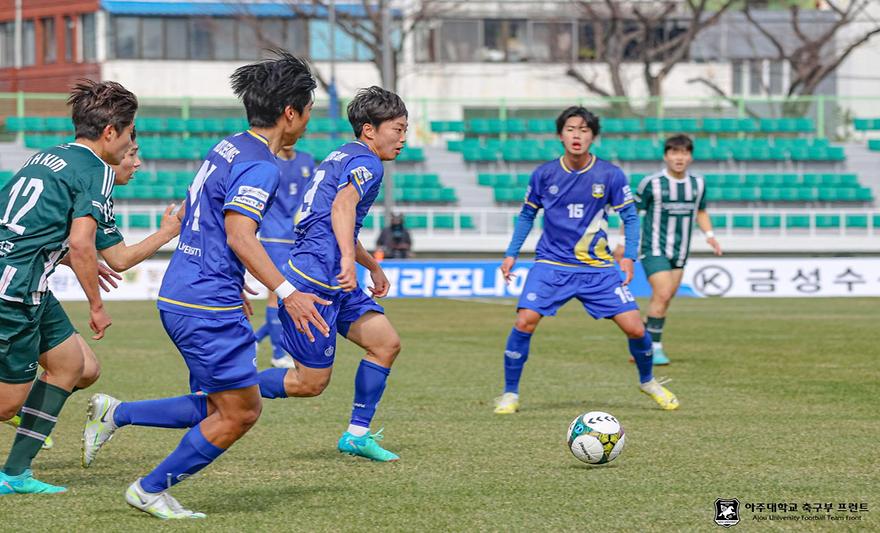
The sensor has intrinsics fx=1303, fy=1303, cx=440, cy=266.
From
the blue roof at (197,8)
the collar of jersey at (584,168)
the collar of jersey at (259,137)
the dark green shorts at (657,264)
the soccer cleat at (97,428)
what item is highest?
the blue roof at (197,8)

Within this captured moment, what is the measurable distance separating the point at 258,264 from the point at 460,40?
151ft

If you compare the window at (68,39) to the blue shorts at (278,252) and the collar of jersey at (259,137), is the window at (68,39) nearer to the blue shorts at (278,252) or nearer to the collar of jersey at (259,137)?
the blue shorts at (278,252)

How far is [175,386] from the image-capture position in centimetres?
1127

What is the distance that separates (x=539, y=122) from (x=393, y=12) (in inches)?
454

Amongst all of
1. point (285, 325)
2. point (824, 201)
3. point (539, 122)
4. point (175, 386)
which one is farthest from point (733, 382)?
point (539, 122)

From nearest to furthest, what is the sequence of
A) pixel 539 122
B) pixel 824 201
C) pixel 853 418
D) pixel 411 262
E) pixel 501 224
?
pixel 853 418 → pixel 411 262 → pixel 501 224 → pixel 824 201 → pixel 539 122

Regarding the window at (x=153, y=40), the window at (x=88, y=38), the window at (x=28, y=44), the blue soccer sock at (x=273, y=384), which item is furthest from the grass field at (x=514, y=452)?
the window at (x=28, y=44)

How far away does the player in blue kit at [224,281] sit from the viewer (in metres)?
5.53

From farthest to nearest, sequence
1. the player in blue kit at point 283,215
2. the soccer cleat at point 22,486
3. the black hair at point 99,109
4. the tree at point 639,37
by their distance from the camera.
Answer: the tree at point 639,37 → the player in blue kit at point 283,215 → the soccer cleat at point 22,486 → the black hair at point 99,109

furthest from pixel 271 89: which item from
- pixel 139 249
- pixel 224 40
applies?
pixel 224 40

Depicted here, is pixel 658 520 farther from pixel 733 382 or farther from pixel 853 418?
pixel 733 382

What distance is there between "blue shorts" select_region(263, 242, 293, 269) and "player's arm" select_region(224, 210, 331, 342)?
639cm

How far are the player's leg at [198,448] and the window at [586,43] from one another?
45767 mm

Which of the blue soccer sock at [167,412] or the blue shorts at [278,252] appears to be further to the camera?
the blue shorts at [278,252]
